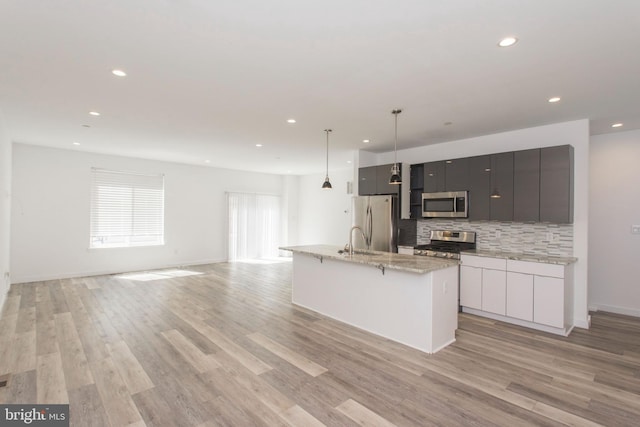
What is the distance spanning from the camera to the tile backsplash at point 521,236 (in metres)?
4.31

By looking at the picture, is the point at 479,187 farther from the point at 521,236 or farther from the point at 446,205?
the point at 521,236

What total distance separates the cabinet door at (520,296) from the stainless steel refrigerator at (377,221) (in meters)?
1.90

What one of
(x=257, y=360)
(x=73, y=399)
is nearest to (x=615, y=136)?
(x=257, y=360)

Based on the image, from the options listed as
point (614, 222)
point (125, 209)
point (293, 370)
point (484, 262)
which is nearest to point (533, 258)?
point (484, 262)

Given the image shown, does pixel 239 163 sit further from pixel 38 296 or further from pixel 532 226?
pixel 532 226

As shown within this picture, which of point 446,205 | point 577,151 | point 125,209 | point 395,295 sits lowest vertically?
point 395,295

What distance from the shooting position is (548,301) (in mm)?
3814

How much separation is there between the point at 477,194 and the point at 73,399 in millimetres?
5232

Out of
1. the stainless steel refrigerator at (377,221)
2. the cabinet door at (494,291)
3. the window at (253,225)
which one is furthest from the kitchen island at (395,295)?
the window at (253,225)

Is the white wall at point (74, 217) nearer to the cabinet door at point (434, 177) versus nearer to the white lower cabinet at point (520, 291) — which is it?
the cabinet door at point (434, 177)

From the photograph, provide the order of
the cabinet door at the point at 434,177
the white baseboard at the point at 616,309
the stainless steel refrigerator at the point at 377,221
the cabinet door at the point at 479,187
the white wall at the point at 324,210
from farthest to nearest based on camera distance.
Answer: the white wall at the point at 324,210 → the stainless steel refrigerator at the point at 377,221 → the cabinet door at the point at 434,177 → the cabinet door at the point at 479,187 → the white baseboard at the point at 616,309

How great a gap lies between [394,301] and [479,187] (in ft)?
8.09

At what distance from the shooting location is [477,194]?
482cm

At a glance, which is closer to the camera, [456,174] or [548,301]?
[548,301]
